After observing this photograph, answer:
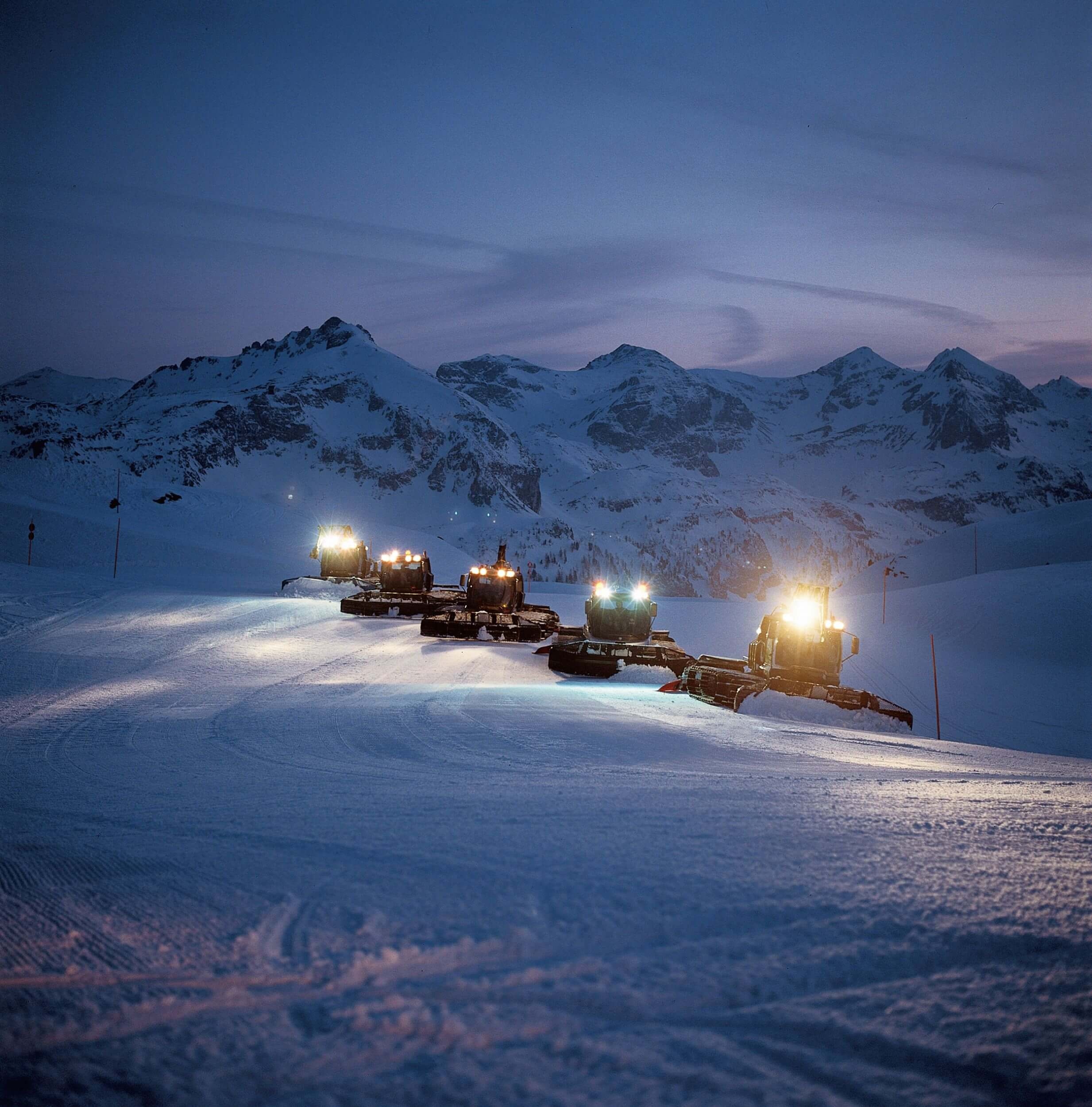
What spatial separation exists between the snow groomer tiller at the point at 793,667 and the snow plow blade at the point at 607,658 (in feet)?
4.54

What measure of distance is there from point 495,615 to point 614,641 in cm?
461

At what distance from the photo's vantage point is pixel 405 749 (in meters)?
8.02

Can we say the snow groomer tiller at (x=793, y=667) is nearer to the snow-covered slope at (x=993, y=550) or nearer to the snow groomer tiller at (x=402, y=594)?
the snow groomer tiller at (x=402, y=594)

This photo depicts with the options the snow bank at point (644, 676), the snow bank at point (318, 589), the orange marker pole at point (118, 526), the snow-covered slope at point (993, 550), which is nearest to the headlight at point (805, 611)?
the snow bank at point (644, 676)

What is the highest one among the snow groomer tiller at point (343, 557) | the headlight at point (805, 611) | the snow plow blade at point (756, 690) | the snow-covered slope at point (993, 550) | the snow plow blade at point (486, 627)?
the snow-covered slope at point (993, 550)

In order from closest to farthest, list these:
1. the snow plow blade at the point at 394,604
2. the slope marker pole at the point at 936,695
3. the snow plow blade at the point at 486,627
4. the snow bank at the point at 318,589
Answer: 1. the slope marker pole at the point at 936,695
2. the snow plow blade at the point at 486,627
3. the snow plow blade at the point at 394,604
4. the snow bank at the point at 318,589

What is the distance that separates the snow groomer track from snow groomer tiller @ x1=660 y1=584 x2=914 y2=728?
6953 millimetres

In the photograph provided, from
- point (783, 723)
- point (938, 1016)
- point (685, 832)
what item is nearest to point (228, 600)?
point (783, 723)

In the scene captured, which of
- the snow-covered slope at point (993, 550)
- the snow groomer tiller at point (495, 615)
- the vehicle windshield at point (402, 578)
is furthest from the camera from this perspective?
the snow-covered slope at point (993, 550)

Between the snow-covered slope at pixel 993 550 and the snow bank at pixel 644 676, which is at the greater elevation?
the snow-covered slope at pixel 993 550

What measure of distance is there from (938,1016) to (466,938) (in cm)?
182

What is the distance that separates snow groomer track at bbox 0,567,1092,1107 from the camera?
2529 mm

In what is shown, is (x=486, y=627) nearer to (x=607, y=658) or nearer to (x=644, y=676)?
(x=607, y=658)

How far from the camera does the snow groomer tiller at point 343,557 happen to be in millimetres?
36500
